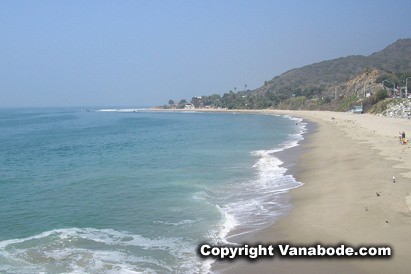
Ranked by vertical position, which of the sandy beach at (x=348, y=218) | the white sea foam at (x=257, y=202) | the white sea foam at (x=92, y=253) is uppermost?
the sandy beach at (x=348, y=218)

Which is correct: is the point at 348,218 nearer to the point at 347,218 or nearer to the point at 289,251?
the point at 347,218

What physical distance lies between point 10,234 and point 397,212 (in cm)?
1305

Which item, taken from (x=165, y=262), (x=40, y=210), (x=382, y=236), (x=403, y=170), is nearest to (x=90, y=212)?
(x=40, y=210)

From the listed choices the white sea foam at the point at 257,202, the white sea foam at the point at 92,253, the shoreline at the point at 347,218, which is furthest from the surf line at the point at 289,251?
the white sea foam at the point at 257,202

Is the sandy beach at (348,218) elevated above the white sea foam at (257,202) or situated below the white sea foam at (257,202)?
above

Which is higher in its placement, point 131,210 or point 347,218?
point 347,218

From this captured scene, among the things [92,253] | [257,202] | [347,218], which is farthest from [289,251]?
[92,253]

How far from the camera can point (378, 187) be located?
13.5 meters

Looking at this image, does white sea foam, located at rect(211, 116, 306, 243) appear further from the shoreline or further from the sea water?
the shoreline

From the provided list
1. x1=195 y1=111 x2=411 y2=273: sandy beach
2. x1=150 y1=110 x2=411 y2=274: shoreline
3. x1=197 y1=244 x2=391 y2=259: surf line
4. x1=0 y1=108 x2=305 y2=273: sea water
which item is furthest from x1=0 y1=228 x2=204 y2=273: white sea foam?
x1=195 y1=111 x2=411 y2=273: sandy beach

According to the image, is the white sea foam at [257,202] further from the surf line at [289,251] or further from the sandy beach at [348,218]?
the surf line at [289,251]

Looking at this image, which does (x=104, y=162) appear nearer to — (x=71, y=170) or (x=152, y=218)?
(x=71, y=170)

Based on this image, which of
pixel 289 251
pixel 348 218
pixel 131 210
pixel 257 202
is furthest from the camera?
pixel 257 202

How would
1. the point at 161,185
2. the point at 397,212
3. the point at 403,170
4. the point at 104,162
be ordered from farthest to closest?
the point at 104,162
the point at 161,185
the point at 403,170
the point at 397,212
